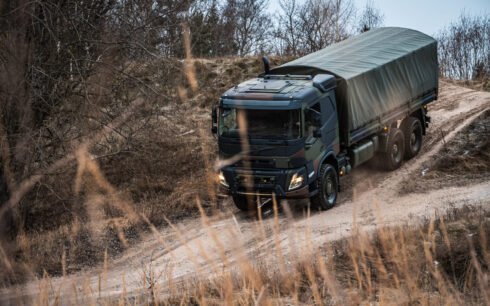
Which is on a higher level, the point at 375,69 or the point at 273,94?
the point at 375,69

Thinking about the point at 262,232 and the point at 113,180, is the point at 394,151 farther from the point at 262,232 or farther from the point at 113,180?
the point at 113,180

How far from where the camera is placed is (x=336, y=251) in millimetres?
7703

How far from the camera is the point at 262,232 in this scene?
10.2 metres

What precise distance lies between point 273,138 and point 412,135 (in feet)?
19.7

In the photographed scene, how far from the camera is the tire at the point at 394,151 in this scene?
13.6 meters

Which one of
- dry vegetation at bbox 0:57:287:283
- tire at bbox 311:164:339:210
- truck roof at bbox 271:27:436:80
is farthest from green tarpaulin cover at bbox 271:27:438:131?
dry vegetation at bbox 0:57:287:283

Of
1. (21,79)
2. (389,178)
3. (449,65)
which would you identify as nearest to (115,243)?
(21,79)

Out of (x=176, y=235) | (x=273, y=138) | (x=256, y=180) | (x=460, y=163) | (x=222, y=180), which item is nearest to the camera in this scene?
(x=273, y=138)

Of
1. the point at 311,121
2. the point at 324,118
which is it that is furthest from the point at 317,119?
the point at 324,118

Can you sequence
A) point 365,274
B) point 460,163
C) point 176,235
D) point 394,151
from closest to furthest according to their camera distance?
1. point 365,274
2. point 176,235
3. point 460,163
4. point 394,151

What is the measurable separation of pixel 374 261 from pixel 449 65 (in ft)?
154

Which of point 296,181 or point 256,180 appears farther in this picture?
point 256,180

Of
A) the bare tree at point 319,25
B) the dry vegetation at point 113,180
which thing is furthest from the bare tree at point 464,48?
the dry vegetation at point 113,180

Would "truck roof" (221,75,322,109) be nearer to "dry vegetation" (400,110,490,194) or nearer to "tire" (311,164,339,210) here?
"tire" (311,164,339,210)
